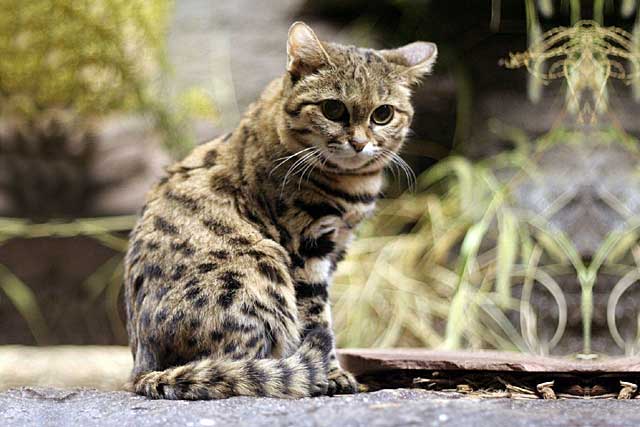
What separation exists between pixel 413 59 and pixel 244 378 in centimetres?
156

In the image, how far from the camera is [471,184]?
4.92m

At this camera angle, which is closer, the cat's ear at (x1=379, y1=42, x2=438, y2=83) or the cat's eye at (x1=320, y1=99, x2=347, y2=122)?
the cat's eye at (x1=320, y1=99, x2=347, y2=122)

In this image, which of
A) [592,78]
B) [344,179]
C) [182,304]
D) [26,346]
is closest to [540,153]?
[592,78]

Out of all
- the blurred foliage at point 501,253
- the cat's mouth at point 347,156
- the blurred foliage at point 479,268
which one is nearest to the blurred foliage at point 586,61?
the blurred foliage at point 501,253

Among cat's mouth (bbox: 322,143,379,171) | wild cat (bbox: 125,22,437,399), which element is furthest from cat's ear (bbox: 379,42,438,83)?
cat's mouth (bbox: 322,143,379,171)

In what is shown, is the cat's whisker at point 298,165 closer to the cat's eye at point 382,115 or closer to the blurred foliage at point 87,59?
the cat's eye at point 382,115

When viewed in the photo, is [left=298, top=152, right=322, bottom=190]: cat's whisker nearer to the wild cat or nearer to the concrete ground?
the wild cat

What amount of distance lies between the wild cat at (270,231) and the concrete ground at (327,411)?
0.53ft

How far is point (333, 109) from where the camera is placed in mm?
3025

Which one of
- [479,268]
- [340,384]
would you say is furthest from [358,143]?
[479,268]

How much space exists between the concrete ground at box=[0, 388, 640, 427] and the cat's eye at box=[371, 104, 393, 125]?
1078mm

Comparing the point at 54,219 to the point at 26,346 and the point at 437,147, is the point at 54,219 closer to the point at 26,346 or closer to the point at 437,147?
the point at 26,346

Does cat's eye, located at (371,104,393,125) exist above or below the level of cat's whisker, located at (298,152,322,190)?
above

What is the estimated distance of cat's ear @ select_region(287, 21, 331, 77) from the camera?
303 centimetres
